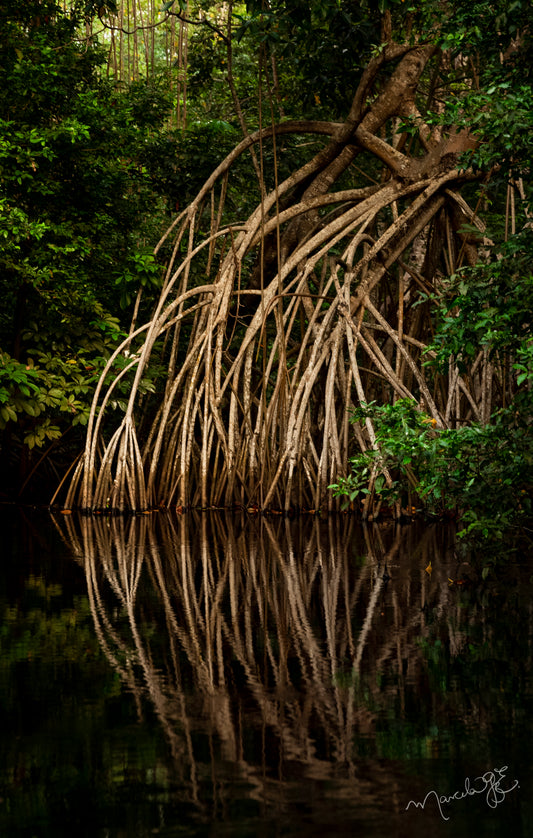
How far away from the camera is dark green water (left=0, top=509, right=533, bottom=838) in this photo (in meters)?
2.18

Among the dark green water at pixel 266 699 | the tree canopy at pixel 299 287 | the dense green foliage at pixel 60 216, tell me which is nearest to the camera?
the dark green water at pixel 266 699

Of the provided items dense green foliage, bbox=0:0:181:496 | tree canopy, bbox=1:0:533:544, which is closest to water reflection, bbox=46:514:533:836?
tree canopy, bbox=1:0:533:544

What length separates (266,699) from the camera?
302 cm

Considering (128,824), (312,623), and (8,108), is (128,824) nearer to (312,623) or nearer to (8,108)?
(312,623)

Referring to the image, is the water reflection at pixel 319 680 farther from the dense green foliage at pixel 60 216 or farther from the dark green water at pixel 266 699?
the dense green foliage at pixel 60 216

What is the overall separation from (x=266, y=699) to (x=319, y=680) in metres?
0.28

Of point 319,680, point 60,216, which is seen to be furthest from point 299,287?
point 319,680

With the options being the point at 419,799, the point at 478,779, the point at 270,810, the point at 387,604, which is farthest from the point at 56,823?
the point at 387,604

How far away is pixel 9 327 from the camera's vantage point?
9.85 m

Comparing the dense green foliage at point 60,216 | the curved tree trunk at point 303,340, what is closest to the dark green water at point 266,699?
the curved tree trunk at point 303,340

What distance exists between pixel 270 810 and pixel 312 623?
1979 millimetres

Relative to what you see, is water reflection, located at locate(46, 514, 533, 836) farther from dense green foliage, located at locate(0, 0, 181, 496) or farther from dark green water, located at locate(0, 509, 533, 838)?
dense green foliage, located at locate(0, 0, 181, 496)

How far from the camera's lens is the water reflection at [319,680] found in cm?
221

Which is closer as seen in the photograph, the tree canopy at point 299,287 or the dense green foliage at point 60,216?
the tree canopy at point 299,287
